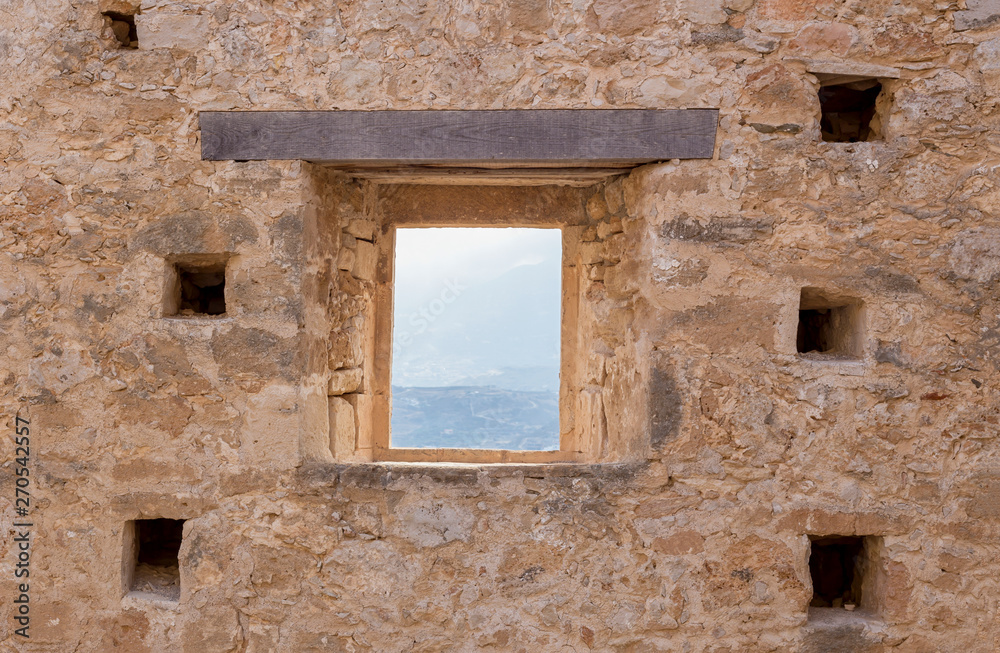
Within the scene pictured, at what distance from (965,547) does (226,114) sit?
3.45 meters

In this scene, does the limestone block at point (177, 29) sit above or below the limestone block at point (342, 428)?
above

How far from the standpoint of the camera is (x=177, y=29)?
2979 millimetres

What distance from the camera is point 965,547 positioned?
2953 millimetres

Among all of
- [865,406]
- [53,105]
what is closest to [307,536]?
[53,105]

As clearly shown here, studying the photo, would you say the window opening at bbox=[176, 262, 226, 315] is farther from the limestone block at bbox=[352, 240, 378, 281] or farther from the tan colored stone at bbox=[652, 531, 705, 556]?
the tan colored stone at bbox=[652, 531, 705, 556]

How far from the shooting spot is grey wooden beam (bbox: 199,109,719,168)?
2.92 meters

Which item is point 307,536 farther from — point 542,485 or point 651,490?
point 651,490

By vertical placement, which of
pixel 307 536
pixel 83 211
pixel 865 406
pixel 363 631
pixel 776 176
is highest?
pixel 776 176

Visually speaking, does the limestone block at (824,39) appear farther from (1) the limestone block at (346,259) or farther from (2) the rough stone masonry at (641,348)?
(1) the limestone block at (346,259)

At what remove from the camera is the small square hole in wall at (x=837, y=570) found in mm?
3152

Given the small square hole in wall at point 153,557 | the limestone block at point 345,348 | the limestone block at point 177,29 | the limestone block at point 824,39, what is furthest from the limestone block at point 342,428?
the limestone block at point 824,39

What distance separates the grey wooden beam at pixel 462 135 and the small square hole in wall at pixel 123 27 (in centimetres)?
56

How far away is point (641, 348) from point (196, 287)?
2.03 m

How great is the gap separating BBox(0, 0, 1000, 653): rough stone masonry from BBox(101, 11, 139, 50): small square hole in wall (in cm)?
6
